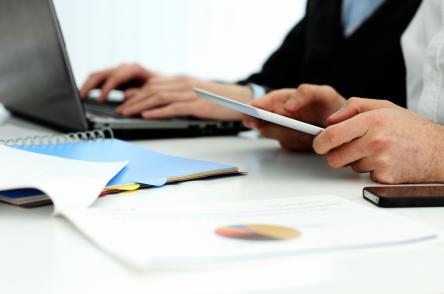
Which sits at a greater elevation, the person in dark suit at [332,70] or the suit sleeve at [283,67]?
the person in dark suit at [332,70]

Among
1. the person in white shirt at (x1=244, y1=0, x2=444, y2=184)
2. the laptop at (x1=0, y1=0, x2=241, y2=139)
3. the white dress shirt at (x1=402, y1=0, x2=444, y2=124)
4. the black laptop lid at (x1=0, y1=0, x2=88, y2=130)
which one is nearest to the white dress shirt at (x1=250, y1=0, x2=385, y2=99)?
the laptop at (x1=0, y1=0, x2=241, y2=139)

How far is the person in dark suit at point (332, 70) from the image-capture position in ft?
3.63

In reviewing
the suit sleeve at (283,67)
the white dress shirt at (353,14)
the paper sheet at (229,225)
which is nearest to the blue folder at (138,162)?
the paper sheet at (229,225)

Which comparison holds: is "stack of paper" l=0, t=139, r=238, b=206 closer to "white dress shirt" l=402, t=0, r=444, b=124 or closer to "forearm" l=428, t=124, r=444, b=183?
"forearm" l=428, t=124, r=444, b=183

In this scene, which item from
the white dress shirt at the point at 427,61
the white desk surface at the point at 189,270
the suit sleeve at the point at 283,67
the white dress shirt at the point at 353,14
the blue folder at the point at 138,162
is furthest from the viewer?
the suit sleeve at the point at 283,67

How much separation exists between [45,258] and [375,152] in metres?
0.43

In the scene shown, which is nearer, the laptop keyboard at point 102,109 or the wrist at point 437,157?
the wrist at point 437,157

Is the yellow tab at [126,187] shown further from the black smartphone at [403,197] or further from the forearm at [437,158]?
the forearm at [437,158]

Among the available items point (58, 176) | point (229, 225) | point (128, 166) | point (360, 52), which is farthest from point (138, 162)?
point (360, 52)

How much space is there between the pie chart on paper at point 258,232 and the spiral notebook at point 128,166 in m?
0.18

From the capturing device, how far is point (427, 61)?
819mm

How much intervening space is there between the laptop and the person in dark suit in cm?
4

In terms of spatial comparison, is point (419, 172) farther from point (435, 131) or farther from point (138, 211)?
point (138, 211)

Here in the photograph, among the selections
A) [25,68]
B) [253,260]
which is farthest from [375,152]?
[25,68]
